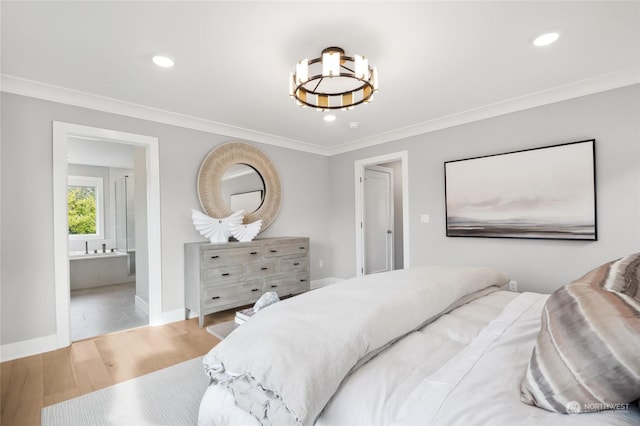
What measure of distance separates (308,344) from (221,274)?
8.50 feet

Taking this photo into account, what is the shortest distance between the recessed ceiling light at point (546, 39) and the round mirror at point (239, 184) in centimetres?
320

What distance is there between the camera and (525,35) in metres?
2.02

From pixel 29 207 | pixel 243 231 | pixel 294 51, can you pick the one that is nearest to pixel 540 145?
pixel 294 51

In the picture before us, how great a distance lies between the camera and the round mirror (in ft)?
12.2

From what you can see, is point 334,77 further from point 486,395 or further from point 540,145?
point 540,145

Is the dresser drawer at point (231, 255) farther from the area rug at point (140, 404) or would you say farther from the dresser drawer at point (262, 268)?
the area rug at point (140, 404)

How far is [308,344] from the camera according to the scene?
0.98 metres

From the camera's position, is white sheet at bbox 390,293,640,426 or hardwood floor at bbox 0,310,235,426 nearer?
white sheet at bbox 390,293,640,426

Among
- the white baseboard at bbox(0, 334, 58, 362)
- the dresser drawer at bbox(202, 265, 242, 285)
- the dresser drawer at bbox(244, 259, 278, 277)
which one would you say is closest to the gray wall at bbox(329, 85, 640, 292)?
the dresser drawer at bbox(244, 259, 278, 277)

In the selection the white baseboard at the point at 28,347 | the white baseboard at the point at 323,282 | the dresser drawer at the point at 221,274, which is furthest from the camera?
the white baseboard at the point at 323,282

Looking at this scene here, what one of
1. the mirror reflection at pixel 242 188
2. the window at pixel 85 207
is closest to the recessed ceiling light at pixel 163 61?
the mirror reflection at pixel 242 188

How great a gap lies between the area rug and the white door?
3258mm

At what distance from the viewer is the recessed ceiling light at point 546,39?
6.61ft

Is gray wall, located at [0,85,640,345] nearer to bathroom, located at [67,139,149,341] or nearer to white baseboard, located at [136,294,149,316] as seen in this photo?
white baseboard, located at [136,294,149,316]
